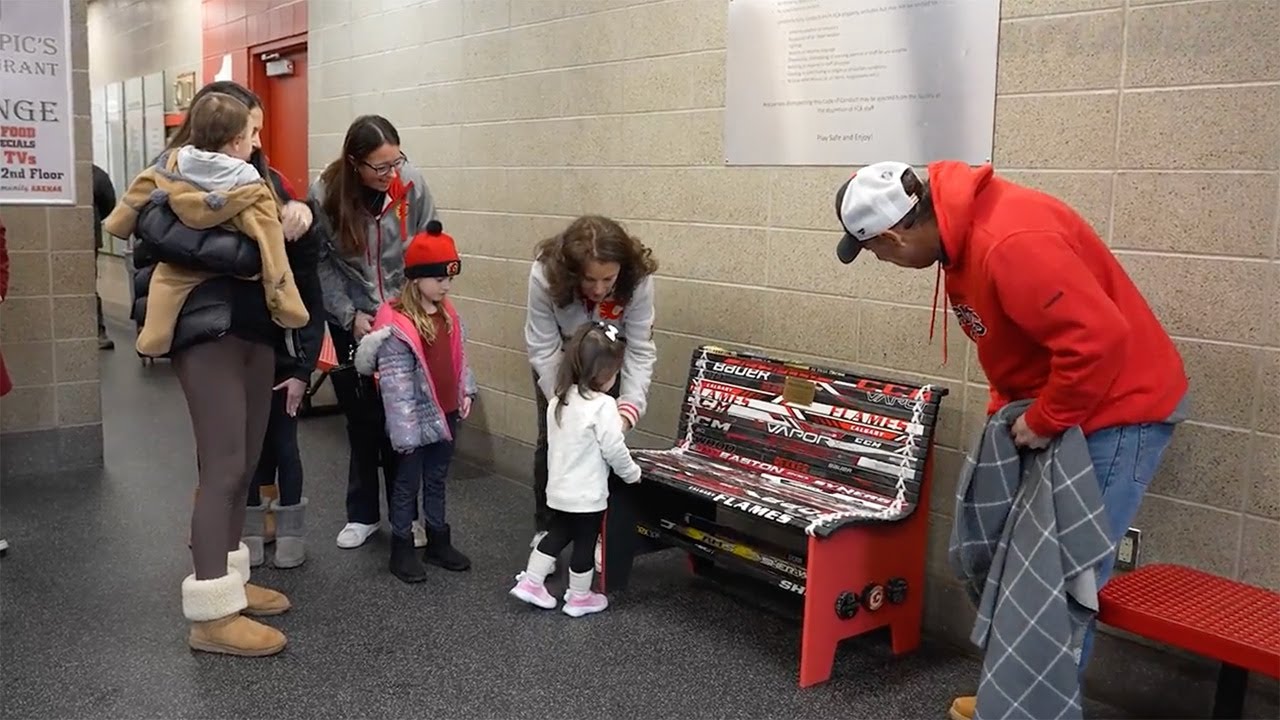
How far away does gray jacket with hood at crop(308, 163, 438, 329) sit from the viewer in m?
3.59

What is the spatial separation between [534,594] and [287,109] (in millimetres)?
4632

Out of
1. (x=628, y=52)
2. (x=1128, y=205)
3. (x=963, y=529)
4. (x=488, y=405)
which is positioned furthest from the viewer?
(x=488, y=405)

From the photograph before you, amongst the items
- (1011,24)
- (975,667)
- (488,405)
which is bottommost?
(975,667)

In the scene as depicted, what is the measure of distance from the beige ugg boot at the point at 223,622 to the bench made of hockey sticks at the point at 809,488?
1.00m

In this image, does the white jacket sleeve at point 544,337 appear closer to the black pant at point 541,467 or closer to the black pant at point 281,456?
the black pant at point 541,467

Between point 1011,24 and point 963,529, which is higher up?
point 1011,24

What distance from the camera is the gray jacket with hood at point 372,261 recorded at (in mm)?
3586

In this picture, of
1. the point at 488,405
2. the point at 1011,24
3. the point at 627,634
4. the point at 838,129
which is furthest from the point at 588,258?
the point at 488,405

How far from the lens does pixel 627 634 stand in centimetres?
310

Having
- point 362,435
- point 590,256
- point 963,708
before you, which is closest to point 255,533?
point 362,435

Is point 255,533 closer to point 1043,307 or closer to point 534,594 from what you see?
point 534,594

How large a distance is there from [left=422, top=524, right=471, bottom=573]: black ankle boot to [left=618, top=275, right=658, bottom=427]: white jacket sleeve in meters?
0.75

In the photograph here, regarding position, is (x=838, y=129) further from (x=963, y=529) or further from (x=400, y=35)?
(x=400, y=35)

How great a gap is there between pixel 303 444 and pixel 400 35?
199 centimetres
